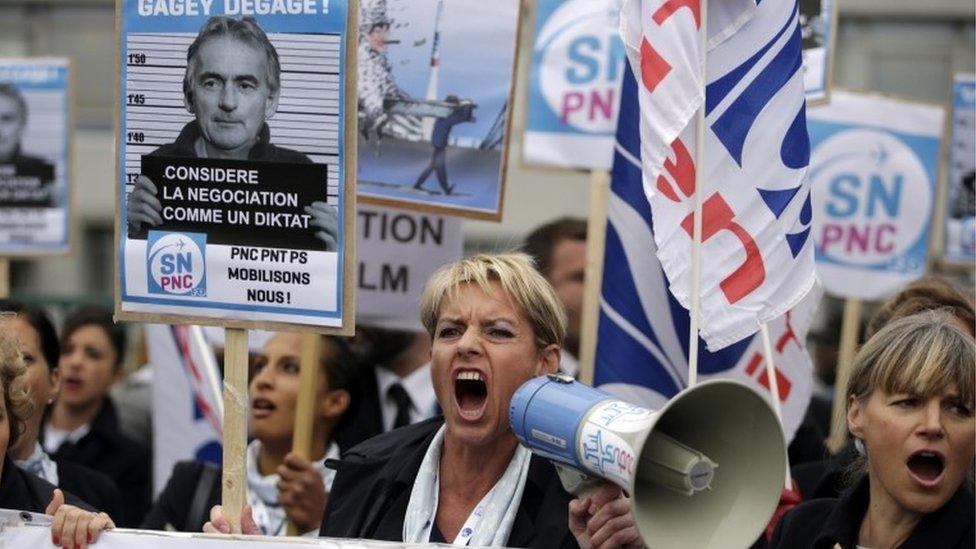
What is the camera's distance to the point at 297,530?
18.6 ft

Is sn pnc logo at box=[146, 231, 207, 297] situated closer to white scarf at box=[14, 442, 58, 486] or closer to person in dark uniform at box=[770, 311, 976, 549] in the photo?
person in dark uniform at box=[770, 311, 976, 549]

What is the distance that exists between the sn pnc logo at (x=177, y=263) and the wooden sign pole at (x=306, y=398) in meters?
1.74

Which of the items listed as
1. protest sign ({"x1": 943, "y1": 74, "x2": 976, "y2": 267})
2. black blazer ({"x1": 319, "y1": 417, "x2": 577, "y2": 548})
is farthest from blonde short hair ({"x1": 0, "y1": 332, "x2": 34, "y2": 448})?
protest sign ({"x1": 943, "y1": 74, "x2": 976, "y2": 267})

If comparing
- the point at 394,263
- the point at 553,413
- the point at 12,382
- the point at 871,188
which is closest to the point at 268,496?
the point at 394,263

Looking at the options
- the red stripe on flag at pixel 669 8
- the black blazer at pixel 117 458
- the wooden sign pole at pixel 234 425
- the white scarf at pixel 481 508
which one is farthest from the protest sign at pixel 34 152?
the red stripe on flag at pixel 669 8

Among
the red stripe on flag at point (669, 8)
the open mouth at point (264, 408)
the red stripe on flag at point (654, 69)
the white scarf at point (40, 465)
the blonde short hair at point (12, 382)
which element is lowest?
the white scarf at point (40, 465)

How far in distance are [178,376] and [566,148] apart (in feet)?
5.83

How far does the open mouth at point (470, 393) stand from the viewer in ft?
13.0

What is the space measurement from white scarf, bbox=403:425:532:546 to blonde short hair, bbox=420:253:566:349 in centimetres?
27

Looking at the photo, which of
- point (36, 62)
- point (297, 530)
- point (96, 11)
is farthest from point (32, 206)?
point (96, 11)

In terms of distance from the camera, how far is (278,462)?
5984 mm

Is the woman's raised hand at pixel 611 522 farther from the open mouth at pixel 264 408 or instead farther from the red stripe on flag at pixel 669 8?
the open mouth at pixel 264 408

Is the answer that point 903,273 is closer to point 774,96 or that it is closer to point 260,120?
point 774,96

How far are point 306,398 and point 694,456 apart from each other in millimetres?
2498
